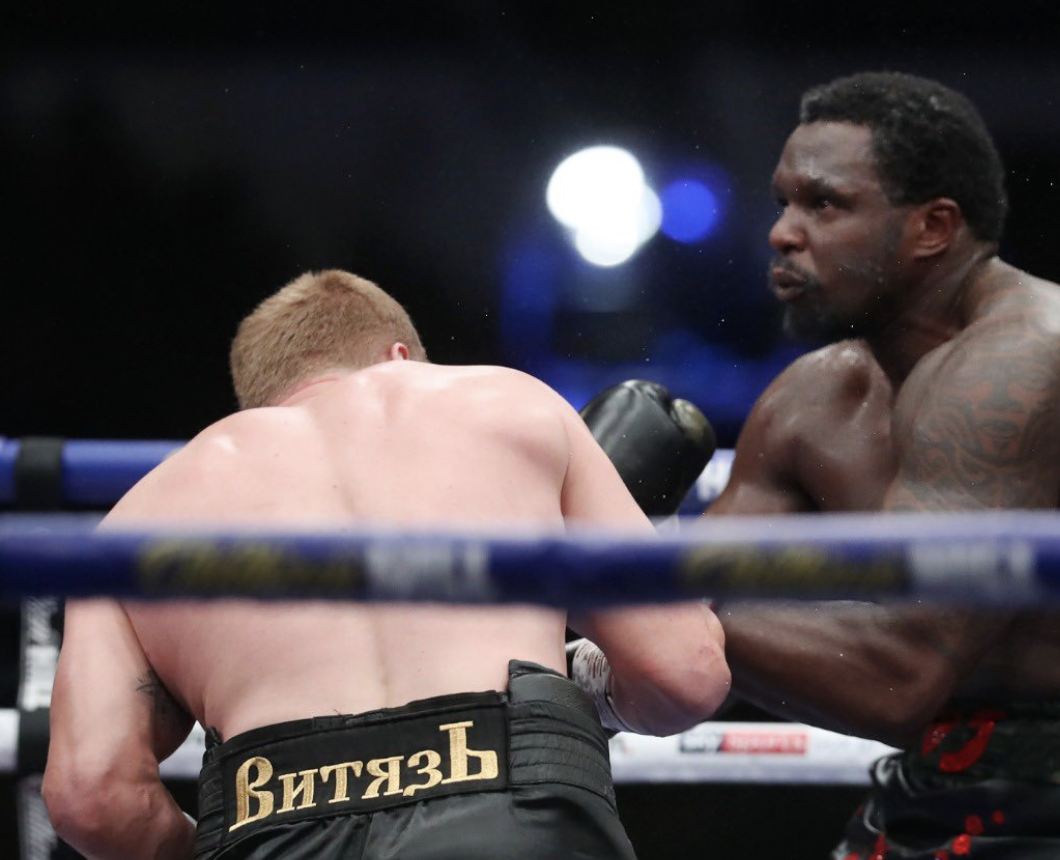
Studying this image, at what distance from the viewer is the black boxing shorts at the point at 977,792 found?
1.67m

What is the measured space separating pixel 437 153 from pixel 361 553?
164 inches

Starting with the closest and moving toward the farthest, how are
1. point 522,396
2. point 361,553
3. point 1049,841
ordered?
point 361,553 → point 522,396 → point 1049,841

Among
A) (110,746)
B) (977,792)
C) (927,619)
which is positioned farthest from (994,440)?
(110,746)

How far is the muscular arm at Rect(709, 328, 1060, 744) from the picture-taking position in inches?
66.5

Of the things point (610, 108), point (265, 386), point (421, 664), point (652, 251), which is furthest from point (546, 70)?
point (421, 664)

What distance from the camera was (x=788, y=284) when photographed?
221 cm

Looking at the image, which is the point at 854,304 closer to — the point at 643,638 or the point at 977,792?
the point at 977,792

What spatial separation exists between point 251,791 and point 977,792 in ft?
2.96

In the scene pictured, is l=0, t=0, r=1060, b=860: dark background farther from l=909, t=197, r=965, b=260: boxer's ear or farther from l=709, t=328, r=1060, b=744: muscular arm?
l=709, t=328, r=1060, b=744: muscular arm

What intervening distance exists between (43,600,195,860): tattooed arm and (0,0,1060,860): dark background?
8.97 feet

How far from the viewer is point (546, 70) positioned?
498 cm

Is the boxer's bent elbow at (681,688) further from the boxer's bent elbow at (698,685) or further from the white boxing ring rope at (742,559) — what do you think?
the white boxing ring rope at (742,559)

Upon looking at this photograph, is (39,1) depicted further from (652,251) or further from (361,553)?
(361,553)

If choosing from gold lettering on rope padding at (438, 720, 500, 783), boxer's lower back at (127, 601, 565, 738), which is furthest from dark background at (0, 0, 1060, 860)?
gold lettering on rope padding at (438, 720, 500, 783)
